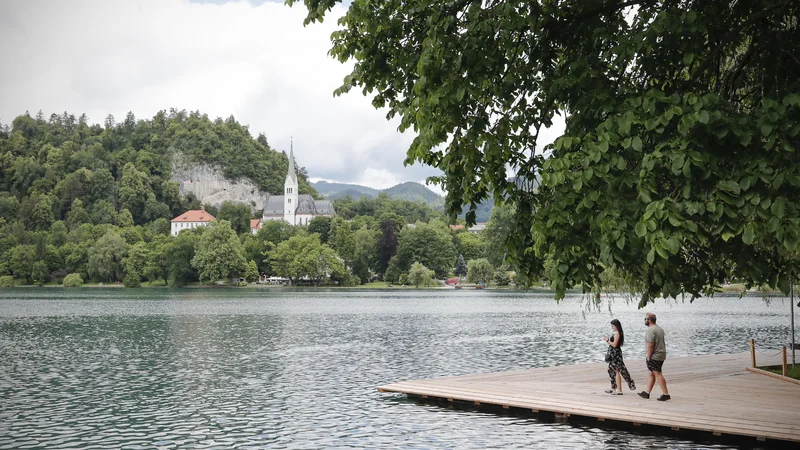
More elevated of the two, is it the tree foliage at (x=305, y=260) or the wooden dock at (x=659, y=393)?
the tree foliage at (x=305, y=260)

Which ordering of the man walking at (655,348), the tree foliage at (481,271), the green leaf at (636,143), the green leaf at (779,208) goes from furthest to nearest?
the tree foliage at (481,271) < the man walking at (655,348) < the green leaf at (636,143) < the green leaf at (779,208)

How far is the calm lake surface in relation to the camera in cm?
1753

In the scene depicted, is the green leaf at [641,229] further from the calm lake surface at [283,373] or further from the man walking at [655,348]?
the man walking at [655,348]

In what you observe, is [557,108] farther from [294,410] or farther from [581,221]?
[294,410]

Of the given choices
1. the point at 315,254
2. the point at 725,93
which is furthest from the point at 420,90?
the point at 315,254

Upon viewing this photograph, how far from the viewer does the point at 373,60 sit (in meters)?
12.7

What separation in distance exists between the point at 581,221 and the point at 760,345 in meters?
34.2

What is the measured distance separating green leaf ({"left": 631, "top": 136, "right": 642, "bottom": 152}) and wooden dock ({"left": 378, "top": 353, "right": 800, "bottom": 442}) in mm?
8400

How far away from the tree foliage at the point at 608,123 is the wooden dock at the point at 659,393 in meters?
4.03

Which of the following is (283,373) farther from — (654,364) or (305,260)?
(305,260)

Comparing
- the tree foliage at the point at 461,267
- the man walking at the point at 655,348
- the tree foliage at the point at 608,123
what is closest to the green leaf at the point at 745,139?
the tree foliage at the point at 608,123

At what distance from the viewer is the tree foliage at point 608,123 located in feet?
28.3

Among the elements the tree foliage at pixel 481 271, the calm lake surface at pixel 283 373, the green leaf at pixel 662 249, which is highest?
the tree foliage at pixel 481 271

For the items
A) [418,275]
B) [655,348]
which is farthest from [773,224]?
[418,275]
